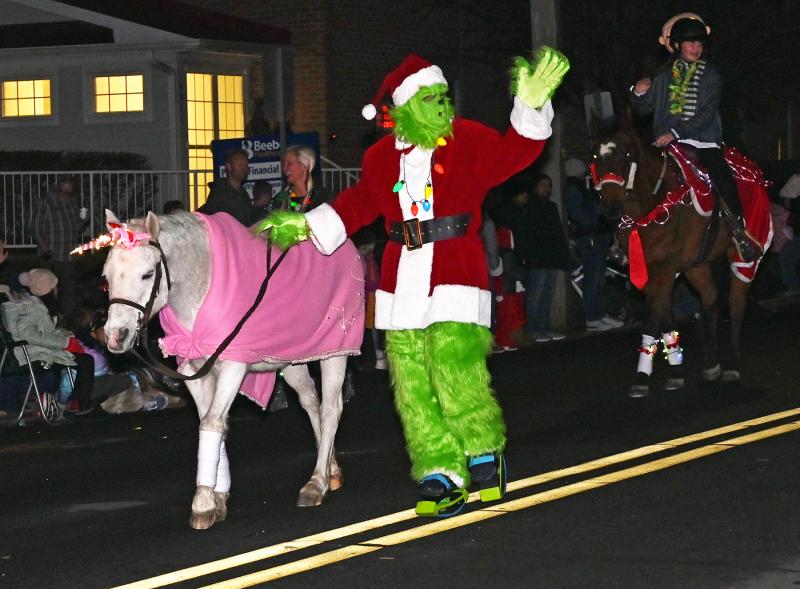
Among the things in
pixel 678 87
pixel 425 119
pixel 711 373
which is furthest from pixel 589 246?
pixel 425 119

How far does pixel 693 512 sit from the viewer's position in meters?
8.27

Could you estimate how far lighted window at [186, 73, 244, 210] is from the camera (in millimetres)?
25594

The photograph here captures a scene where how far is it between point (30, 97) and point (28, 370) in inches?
550

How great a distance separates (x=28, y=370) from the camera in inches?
505

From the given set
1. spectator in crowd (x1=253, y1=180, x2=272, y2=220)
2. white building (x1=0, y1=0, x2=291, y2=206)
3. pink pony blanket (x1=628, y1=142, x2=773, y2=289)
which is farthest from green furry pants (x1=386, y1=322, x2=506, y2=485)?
white building (x1=0, y1=0, x2=291, y2=206)

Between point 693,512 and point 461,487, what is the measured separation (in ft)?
4.05

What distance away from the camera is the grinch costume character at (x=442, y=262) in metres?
8.30

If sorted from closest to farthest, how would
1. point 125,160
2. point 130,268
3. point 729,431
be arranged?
point 130,268 → point 729,431 → point 125,160

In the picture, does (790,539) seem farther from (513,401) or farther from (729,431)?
(513,401)

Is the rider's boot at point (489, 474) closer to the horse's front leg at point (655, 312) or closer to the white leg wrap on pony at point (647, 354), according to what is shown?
the white leg wrap on pony at point (647, 354)

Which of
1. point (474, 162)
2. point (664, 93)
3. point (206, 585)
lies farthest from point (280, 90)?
point (206, 585)

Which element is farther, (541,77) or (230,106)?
(230,106)

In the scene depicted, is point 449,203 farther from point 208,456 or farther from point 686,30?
point 686,30

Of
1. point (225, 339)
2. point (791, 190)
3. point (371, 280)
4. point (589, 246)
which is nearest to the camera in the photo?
point (225, 339)
